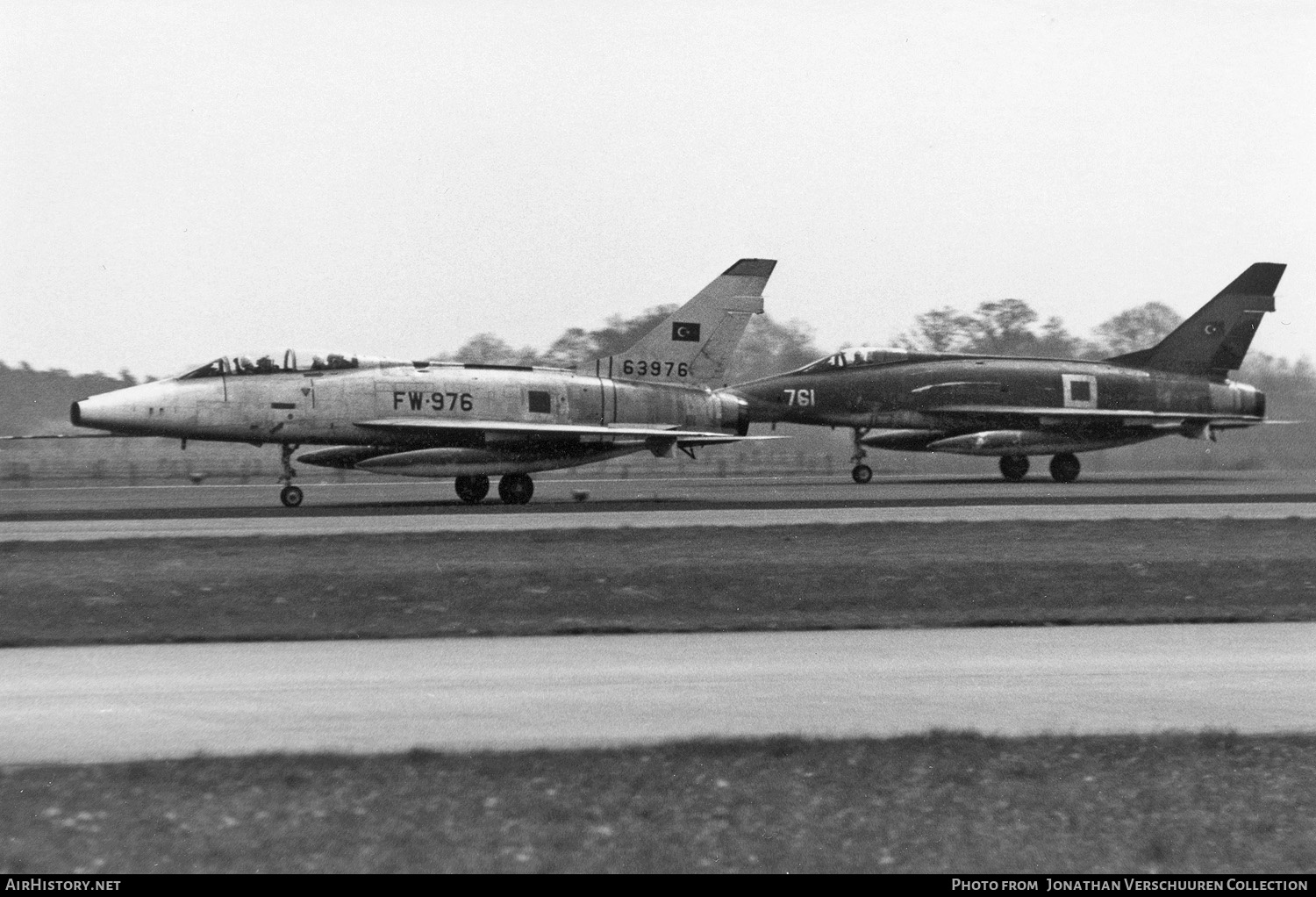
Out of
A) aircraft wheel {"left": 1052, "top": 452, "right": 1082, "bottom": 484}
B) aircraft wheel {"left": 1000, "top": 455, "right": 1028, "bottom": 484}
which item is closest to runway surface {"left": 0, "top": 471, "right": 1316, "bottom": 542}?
aircraft wheel {"left": 1052, "top": 452, "right": 1082, "bottom": 484}

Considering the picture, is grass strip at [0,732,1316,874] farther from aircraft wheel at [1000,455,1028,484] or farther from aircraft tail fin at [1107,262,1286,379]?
aircraft tail fin at [1107,262,1286,379]

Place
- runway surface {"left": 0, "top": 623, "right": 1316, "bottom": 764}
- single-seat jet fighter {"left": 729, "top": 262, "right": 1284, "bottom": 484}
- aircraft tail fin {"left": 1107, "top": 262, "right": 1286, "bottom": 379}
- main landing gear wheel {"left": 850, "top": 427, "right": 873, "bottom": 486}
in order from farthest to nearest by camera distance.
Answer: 1. aircraft tail fin {"left": 1107, "top": 262, "right": 1286, "bottom": 379}
2. single-seat jet fighter {"left": 729, "top": 262, "right": 1284, "bottom": 484}
3. main landing gear wheel {"left": 850, "top": 427, "right": 873, "bottom": 486}
4. runway surface {"left": 0, "top": 623, "right": 1316, "bottom": 764}

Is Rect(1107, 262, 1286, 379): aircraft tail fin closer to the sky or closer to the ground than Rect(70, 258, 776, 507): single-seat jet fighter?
closer to the sky

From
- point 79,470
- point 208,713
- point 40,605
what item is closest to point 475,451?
point 40,605

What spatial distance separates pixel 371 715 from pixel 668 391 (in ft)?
85.2

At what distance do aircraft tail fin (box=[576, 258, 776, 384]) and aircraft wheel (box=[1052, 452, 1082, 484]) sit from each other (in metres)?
10.9

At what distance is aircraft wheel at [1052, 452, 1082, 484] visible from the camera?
41469 mm

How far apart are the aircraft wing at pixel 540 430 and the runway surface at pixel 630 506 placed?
140cm

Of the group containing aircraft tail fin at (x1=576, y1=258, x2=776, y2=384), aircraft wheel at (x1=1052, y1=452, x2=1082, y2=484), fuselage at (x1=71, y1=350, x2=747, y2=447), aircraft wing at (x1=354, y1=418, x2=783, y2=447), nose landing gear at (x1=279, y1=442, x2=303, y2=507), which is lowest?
aircraft wheel at (x1=1052, y1=452, x2=1082, y2=484)

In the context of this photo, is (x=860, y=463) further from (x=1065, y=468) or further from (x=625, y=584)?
(x=625, y=584)

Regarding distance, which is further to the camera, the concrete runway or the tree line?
the tree line

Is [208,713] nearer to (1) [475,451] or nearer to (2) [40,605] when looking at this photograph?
(2) [40,605]

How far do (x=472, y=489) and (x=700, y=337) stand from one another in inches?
284

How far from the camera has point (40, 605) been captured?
566 inches
